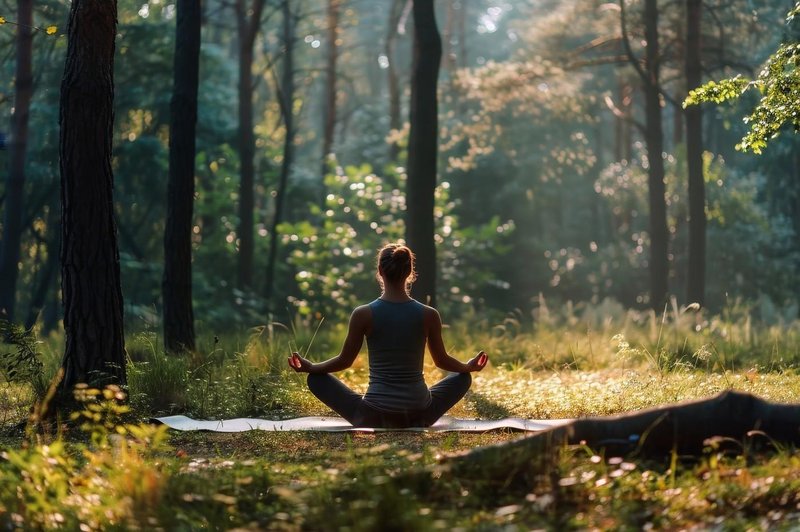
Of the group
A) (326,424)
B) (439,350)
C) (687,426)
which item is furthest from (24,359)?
(687,426)

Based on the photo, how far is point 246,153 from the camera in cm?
2478

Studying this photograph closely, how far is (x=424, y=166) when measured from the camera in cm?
1571

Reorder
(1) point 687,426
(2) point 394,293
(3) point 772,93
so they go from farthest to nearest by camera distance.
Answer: (3) point 772,93
(2) point 394,293
(1) point 687,426

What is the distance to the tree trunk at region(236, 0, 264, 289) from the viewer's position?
79.3 feet

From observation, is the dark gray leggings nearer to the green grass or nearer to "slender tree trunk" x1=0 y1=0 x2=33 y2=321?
the green grass

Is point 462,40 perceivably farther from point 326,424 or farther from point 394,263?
point 394,263

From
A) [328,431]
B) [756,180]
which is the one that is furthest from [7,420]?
[756,180]

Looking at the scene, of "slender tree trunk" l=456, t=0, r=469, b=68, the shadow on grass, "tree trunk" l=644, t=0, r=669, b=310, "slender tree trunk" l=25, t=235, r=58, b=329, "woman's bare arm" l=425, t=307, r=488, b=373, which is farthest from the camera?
"slender tree trunk" l=456, t=0, r=469, b=68

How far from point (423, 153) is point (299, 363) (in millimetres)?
7870

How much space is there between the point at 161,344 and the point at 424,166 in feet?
14.1

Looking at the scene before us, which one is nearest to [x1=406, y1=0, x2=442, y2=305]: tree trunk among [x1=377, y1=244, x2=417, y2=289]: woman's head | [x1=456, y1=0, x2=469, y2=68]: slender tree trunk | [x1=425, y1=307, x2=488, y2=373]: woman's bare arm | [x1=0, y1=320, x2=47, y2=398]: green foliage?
[x1=0, y1=320, x2=47, y2=398]: green foliage

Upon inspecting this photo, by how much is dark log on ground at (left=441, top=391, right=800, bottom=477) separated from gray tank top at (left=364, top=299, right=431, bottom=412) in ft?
7.98

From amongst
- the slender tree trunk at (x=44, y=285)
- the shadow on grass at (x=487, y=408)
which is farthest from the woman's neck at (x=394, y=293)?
the slender tree trunk at (x=44, y=285)

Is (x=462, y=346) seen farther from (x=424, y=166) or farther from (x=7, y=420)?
(x=7, y=420)
